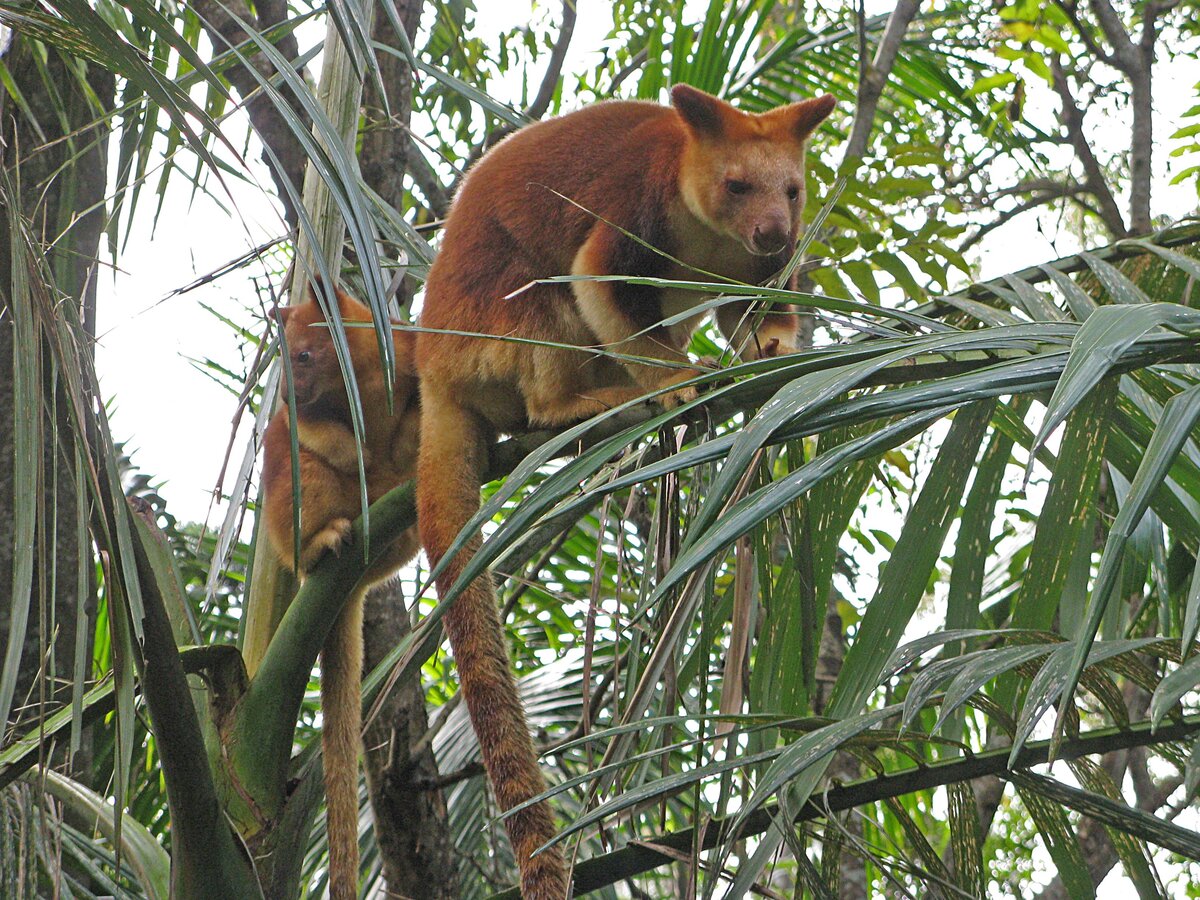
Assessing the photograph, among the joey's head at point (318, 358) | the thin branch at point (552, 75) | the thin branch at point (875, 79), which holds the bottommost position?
the joey's head at point (318, 358)

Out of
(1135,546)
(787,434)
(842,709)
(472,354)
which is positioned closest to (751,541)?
(842,709)

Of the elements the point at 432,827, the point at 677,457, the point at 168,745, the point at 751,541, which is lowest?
the point at 432,827

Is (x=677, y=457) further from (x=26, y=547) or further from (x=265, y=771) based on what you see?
(x=265, y=771)

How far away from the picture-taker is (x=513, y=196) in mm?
3111

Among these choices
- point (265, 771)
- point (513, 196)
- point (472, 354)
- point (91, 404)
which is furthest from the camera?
point (513, 196)

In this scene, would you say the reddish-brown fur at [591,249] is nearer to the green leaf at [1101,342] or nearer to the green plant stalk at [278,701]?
the green plant stalk at [278,701]

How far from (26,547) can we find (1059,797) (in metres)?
1.24

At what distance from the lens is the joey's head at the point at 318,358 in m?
3.21

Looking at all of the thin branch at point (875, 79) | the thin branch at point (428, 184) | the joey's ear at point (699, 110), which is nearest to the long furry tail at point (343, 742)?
Answer: the joey's ear at point (699, 110)

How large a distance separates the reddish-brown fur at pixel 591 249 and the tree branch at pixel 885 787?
96cm

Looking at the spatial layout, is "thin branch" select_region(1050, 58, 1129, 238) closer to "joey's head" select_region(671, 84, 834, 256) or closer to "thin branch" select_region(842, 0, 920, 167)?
"thin branch" select_region(842, 0, 920, 167)

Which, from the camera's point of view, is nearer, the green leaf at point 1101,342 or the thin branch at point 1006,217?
the green leaf at point 1101,342

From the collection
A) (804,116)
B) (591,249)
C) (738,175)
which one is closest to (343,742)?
(591,249)

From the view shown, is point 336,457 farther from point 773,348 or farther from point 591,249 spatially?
point 773,348
